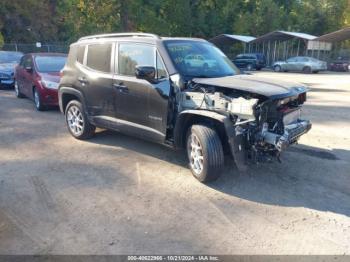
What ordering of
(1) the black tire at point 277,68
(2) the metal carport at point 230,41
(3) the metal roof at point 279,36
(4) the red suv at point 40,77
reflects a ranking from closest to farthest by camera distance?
Answer: (4) the red suv at point 40,77 < (1) the black tire at point 277,68 < (3) the metal roof at point 279,36 < (2) the metal carport at point 230,41

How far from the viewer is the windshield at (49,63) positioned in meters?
11.4

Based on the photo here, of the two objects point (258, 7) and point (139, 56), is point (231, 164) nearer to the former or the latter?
point (139, 56)

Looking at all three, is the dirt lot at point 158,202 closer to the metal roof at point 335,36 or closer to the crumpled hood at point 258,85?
the crumpled hood at point 258,85

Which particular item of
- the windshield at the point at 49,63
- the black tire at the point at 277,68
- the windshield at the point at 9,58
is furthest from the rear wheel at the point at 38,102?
the black tire at the point at 277,68

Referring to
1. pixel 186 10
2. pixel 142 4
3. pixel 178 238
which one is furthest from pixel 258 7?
pixel 178 238

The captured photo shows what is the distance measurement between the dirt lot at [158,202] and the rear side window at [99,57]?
1.47 m

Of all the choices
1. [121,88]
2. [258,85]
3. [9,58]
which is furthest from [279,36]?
[258,85]

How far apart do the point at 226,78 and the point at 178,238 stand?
8.65 feet

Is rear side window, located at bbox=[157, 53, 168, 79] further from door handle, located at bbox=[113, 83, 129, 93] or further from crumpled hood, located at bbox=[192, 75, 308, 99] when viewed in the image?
door handle, located at bbox=[113, 83, 129, 93]

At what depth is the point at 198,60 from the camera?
6.23 meters

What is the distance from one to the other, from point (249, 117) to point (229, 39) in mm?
40296

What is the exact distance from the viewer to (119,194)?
17.5 feet

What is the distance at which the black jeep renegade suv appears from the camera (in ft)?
17.1

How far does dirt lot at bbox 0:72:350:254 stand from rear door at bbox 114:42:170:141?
627mm
